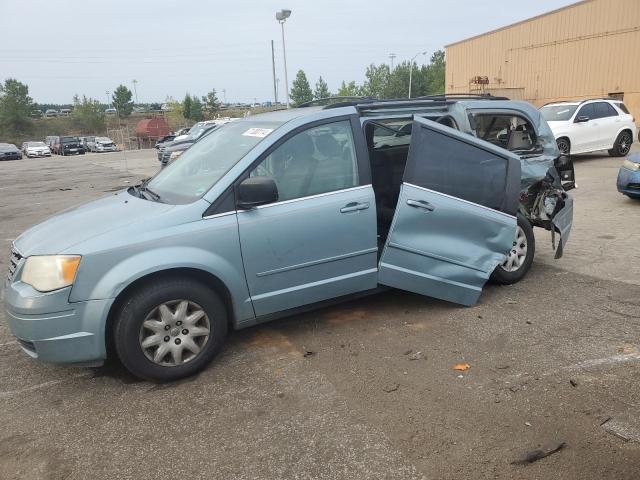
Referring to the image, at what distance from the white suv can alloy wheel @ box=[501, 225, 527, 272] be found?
986 centimetres

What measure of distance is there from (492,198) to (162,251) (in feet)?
9.74

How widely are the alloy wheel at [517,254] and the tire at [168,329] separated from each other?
9.89 ft

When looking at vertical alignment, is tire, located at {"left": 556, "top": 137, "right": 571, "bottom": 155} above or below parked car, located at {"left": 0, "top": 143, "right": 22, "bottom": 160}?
above

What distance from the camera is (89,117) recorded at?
79250mm

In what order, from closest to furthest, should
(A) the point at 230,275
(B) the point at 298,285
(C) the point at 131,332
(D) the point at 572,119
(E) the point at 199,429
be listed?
(E) the point at 199,429
(C) the point at 131,332
(A) the point at 230,275
(B) the point at 298,285
(D) the point at 572,119

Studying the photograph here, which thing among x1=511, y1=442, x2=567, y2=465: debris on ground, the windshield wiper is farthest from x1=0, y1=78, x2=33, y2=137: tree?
x1=511, y1=442, x2=567, y2=465: debris on ground

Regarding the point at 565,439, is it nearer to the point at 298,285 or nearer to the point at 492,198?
the point at 298,285

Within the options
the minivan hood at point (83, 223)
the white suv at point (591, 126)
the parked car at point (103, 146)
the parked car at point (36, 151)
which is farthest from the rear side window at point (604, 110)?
the parked car at point (103, 146)

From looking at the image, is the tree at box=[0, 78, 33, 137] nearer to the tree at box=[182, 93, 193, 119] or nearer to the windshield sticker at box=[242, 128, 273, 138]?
the tree at box=[182, 93, 193, 119]

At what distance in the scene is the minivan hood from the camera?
340cm

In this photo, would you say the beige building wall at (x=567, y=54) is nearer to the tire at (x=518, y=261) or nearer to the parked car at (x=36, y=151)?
the tire at (x=518, y=261)

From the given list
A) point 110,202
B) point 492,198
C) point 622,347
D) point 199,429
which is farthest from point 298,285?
point 622,347

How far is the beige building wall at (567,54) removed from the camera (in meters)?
26.1

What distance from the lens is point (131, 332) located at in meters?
3.37
